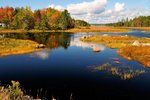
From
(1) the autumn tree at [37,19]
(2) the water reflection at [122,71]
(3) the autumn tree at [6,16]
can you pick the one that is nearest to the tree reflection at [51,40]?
(2) the water reflection at [122,71]

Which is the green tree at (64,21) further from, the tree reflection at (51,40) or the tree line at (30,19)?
the tree reflection at (51,40)

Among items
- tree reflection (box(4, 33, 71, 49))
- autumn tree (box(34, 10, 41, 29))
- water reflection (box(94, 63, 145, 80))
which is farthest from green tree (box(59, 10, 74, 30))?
water reflection (box(94, 63, 145, 80))

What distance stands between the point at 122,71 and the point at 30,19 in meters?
117

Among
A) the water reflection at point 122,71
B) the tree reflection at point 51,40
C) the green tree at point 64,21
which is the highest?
the green tree at point 64,21

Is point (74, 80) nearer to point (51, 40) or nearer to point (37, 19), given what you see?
point (51, 40)

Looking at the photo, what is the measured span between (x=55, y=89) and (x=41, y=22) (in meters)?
120

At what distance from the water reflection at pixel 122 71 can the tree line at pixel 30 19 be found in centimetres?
10874

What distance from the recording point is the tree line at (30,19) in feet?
466

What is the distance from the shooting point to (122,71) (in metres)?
34.9

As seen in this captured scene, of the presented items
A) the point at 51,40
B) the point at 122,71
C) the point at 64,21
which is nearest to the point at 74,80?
the point at 122,71

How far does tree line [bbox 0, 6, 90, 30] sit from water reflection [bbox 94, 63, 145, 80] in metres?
109

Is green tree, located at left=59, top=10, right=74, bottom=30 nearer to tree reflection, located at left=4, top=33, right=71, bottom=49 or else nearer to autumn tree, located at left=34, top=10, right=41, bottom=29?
autumn tree, located at left=34, top=10, right=41, bottom=29

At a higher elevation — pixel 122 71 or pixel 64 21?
pixel 64 21

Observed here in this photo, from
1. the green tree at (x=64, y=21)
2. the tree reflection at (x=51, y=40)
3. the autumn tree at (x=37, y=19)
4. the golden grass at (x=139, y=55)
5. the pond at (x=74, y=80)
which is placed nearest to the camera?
the pond at (x=74, y=80)
